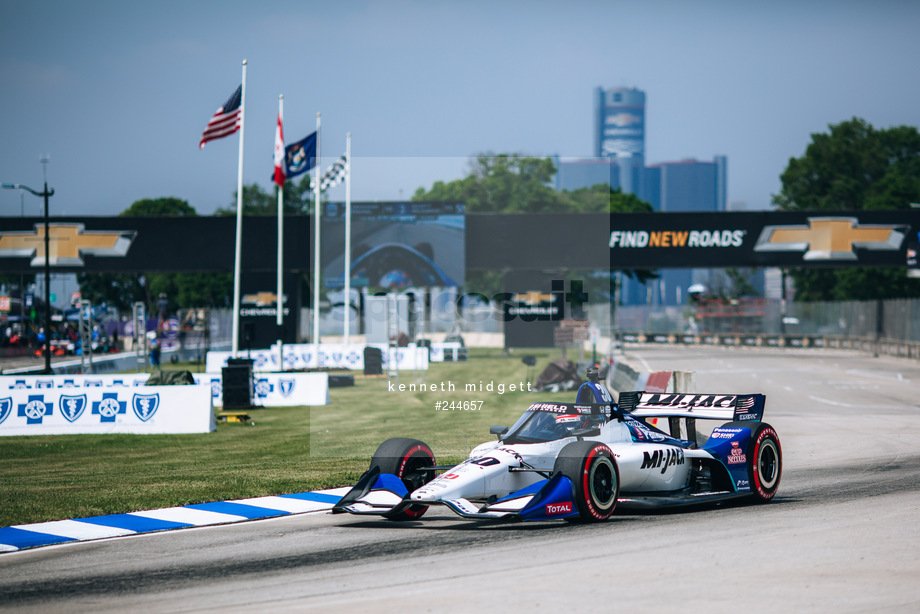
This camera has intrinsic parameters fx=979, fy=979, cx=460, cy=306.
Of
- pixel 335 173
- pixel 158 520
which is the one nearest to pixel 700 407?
pixel 158 520

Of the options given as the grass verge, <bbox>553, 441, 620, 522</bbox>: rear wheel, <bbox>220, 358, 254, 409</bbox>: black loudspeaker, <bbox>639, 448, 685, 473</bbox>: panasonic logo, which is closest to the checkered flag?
the grass verge

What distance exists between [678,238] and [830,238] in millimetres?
7935

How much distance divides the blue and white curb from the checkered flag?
23.5 metres

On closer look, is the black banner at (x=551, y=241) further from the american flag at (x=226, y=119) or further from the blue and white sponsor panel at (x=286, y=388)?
the blue and white sponsor panel at (x=286, y=388)

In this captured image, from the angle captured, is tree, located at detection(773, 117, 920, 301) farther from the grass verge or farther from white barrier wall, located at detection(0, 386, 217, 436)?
white barrier wall, located at detection(0, 386, 217, 436)

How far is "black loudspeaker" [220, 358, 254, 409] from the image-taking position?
27.7 metres

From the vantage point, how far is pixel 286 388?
29.8 m

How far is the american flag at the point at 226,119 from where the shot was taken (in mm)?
30906

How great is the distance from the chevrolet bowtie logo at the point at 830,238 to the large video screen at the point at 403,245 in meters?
15.7

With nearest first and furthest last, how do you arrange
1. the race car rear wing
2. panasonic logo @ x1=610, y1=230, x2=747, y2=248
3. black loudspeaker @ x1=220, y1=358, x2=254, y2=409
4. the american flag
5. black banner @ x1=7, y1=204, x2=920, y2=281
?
1. the race car rear wing
2. black loudspeaker @ x1=220, y1=358, x2=254, y2=409
3. the american flag
4. black banner @ x1=7, y1=204, x2=920, y2=281
5. panasonic logo @ x1=610, y1=230, x2=747, y2=248

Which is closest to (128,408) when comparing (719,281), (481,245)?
(481,245)

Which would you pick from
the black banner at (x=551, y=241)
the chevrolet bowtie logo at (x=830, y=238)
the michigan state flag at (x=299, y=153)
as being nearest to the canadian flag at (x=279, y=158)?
the michigan state flag at (x=299, y=153)

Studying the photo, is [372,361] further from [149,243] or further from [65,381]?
[149,243]

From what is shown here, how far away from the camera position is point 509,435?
12.0 meters
